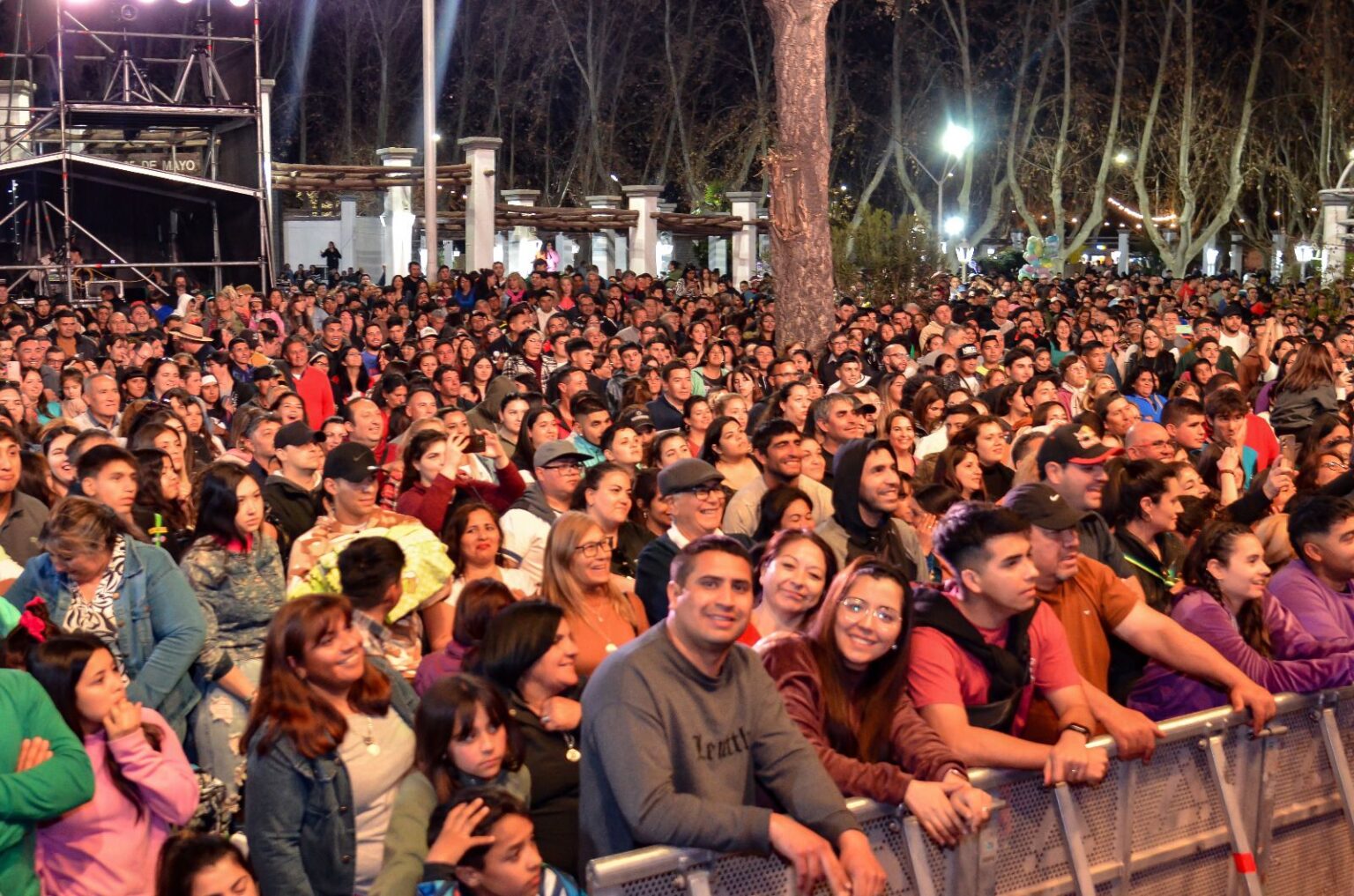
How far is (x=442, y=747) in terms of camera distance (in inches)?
177

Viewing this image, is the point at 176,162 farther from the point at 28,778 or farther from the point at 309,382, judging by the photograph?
the point at 28,778

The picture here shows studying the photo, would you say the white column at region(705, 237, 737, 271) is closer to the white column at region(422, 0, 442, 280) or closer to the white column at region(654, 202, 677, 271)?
the white column at region(654, 202, 677, 271)

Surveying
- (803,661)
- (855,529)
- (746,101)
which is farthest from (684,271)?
(803,661)

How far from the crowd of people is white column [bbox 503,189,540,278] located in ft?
89.7

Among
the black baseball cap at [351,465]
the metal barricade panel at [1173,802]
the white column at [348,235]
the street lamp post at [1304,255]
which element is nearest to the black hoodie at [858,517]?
the black baseball cap at [351,465]

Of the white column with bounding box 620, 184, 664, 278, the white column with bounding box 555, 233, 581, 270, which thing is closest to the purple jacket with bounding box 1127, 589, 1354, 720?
the white column with bounding box 620, 184, 664, 278

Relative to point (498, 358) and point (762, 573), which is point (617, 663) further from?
point (498, 358)

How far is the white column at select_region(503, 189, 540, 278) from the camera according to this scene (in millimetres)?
37750

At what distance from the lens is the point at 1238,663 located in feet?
18.4

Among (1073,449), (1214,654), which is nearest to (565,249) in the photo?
(1073,449)

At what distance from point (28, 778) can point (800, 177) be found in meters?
14.7

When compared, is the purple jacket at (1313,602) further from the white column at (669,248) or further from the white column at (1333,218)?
the white column at (669,248)

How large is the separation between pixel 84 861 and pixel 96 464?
90.9 inches

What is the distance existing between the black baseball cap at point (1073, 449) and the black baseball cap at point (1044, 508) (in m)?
1.43
